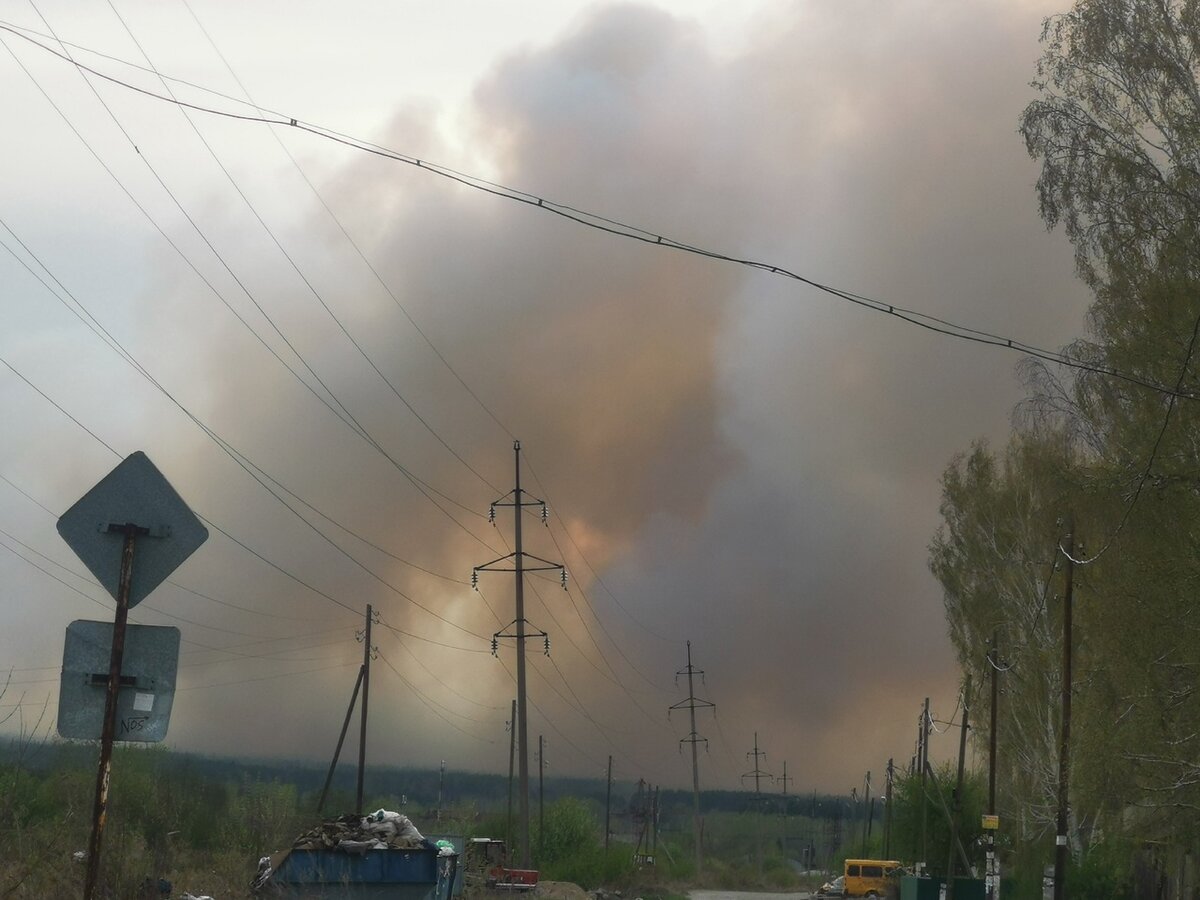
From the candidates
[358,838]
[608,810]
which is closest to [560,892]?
[358,838]

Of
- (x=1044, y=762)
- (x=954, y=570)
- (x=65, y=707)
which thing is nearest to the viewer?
(x=65, y=707)

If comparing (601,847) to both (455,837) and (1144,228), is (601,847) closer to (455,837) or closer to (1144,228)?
(455,837)

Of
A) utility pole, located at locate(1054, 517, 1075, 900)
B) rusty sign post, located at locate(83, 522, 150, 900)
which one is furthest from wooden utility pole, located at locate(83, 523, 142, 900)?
utility pole, located at locate(1054, 517, 1075, 900)

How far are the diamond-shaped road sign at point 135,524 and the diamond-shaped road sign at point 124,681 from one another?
0.25 m

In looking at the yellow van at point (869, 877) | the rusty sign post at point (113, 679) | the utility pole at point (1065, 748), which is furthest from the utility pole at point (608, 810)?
the rusty sign post at point (113, 679)

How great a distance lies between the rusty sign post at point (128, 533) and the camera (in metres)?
7.64

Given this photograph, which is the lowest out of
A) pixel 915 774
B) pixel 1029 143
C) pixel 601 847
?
pixel 601 847

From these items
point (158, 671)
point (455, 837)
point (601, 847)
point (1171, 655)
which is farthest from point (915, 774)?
point (158, 671)

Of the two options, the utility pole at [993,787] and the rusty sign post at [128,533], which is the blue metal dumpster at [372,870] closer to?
the rusty sign post at [128,533]

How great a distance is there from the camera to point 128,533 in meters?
7.73

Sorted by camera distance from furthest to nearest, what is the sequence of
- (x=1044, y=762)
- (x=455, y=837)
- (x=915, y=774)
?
(x=915, y=774), (x=1044, y=762), (x=455, y=837)

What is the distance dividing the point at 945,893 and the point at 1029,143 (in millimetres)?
31490

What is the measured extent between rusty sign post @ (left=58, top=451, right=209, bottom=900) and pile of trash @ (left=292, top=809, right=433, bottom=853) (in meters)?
18.1

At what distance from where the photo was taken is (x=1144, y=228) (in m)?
28.3
